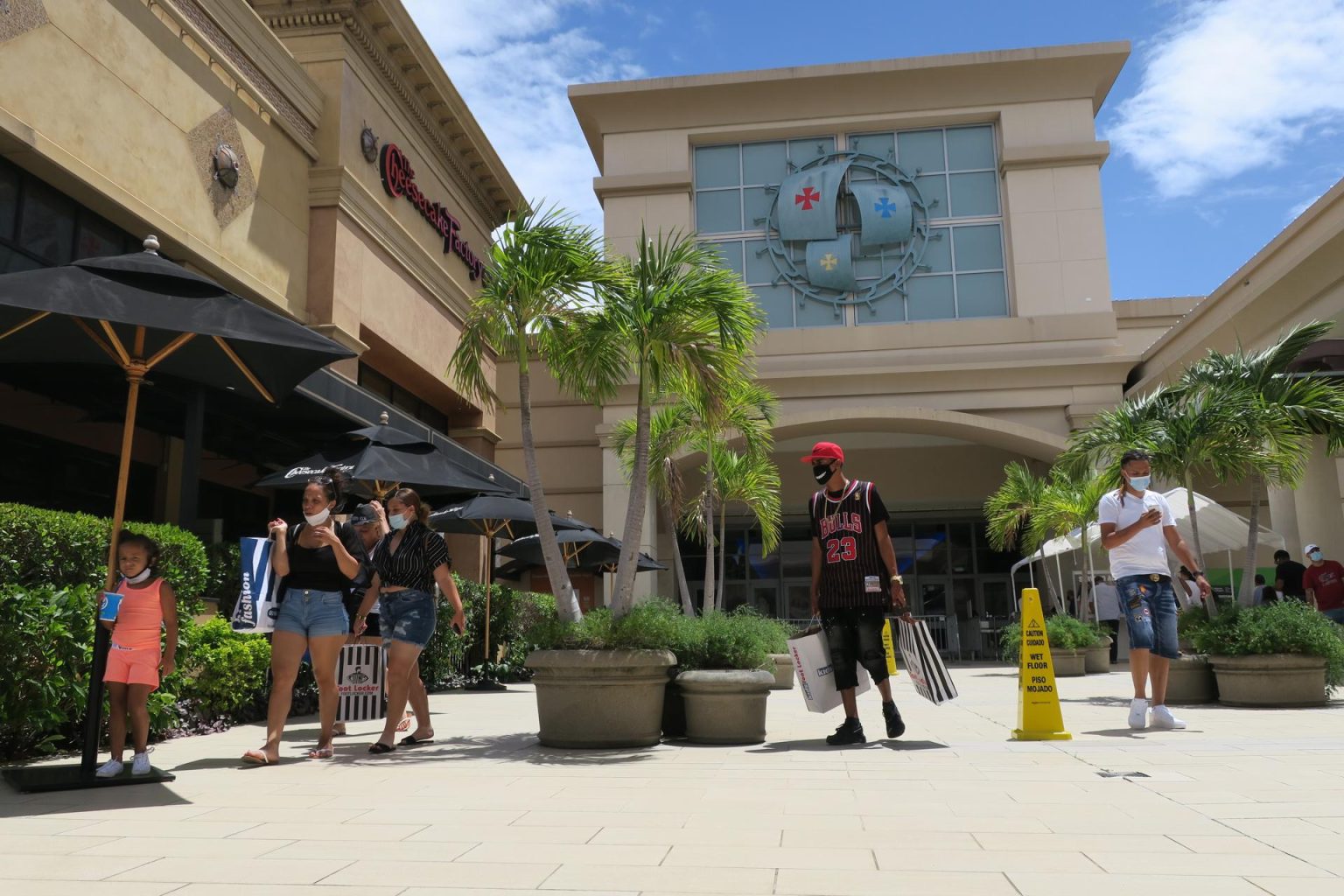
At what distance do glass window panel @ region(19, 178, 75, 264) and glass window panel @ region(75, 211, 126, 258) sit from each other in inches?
5.8

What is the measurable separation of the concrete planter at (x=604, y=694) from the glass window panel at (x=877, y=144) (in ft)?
73.6

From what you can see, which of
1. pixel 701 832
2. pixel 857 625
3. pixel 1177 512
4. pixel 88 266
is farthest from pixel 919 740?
pixel 1177 512

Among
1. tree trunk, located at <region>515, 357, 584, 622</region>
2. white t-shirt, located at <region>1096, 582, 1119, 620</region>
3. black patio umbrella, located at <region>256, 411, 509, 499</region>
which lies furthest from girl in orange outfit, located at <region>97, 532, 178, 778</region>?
white t-shirt, located at <region>1096, 582, 1119, 620</region>

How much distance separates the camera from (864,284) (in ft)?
85.6

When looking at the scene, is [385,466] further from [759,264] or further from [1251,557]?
[759,264]

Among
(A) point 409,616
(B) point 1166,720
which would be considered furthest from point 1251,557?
(A) point 409,616

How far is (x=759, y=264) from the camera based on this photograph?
87.1 ft

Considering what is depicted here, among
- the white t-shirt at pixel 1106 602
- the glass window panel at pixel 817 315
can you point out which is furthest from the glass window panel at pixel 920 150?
the white t-shirt at pixel 1106 602

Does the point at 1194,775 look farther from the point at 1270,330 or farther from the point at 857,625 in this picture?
the point at 1270,330

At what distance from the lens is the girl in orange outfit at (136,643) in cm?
553

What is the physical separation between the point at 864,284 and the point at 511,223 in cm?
1903

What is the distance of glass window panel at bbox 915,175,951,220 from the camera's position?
26344 millimetres

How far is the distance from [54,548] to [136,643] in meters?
1.21

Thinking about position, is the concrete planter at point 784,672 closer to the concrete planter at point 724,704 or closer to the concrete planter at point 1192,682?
the concrete planter at point 1192,682
